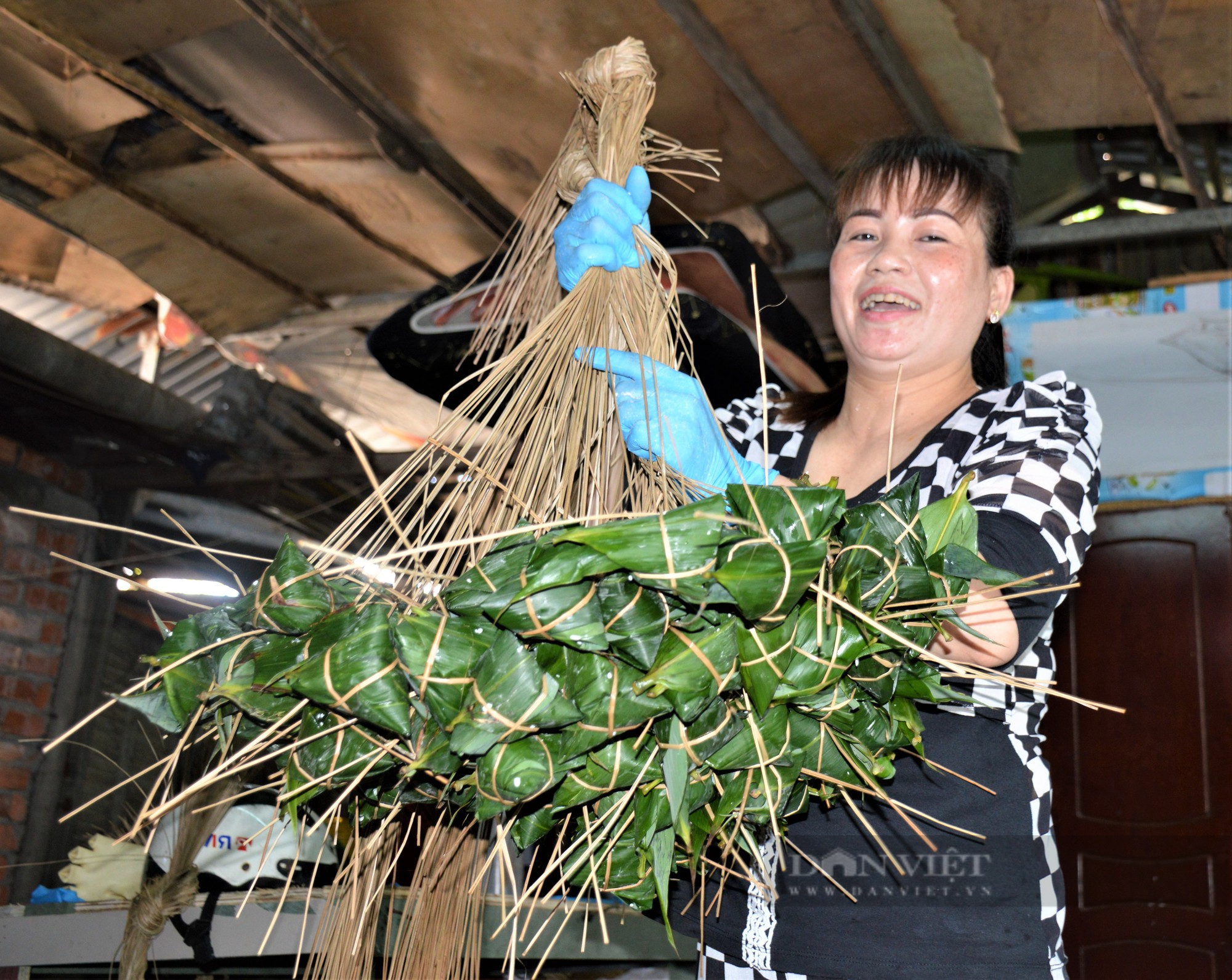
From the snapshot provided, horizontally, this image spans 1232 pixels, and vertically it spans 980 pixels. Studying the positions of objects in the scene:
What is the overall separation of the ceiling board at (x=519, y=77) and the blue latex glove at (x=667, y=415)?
4.64ft

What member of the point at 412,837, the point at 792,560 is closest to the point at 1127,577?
the point at 412,837

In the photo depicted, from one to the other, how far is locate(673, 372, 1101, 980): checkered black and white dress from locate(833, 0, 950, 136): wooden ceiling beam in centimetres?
130

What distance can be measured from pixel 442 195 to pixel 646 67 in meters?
1.74

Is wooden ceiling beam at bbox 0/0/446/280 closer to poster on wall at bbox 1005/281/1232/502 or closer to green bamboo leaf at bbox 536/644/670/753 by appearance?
poster on wall at bbox 1005/281/1232/502

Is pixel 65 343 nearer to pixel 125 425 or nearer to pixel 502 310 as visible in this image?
pixel 125 425

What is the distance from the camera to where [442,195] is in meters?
2.79

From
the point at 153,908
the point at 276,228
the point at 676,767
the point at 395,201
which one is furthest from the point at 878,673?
the point at 276,228

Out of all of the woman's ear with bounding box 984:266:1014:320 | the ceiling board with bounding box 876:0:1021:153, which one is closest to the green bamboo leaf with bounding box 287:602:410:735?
the woman's ear with bounding box 984:266:1014:320

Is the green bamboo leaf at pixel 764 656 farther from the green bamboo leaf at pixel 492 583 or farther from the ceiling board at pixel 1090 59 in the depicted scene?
the ceiling board at pixel 1090 59

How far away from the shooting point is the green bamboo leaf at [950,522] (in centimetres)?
72

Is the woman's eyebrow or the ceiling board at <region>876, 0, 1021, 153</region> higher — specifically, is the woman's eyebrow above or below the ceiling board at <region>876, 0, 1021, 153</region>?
below

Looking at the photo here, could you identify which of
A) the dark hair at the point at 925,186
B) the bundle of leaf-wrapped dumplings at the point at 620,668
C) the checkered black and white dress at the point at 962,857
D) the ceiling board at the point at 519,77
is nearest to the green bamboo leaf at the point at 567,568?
the bundle of leaf-wrapped dumplings at the point at 620,668

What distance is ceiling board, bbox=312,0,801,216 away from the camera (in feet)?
7.26

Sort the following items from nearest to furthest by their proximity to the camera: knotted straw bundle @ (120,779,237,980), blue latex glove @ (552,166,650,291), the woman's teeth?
1. blue latex glove @ (552,166,650,291)
2. the woman's teeth
3. knotted straw bundle @ (120,779,237,980)
